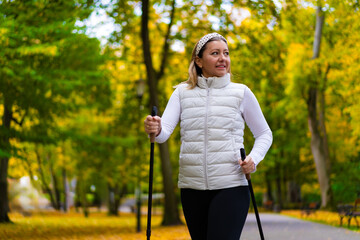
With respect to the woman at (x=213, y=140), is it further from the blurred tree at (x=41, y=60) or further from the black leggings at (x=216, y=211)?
the blurred tree at (x=41, y=60)

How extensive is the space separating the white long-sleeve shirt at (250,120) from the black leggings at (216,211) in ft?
1.06

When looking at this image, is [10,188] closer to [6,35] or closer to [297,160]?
[297,160]

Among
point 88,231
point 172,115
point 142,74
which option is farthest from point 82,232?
point 172,115

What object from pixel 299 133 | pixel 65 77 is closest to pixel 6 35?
pixel 65 77

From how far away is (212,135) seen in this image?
3703 millimetres

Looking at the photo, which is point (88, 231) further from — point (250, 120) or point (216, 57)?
point (216, 57)

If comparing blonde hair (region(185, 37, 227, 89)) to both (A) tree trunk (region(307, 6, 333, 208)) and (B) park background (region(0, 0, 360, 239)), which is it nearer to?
(B) park background (region(0, 0, 360, 239))

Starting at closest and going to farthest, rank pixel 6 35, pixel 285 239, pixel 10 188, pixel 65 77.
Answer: pixel 6 35
pixel 285 239
pixel 65 77
pixel 10 188

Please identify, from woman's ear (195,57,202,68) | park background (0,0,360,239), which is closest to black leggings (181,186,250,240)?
woman's ear (195,57,202,68)

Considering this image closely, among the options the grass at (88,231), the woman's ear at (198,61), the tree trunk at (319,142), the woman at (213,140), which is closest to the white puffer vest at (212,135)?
the woman at (213,140)

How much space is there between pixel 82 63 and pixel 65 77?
8.46ft

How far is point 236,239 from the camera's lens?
3680mm

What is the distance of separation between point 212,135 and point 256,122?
0.39m

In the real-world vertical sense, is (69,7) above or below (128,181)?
above
